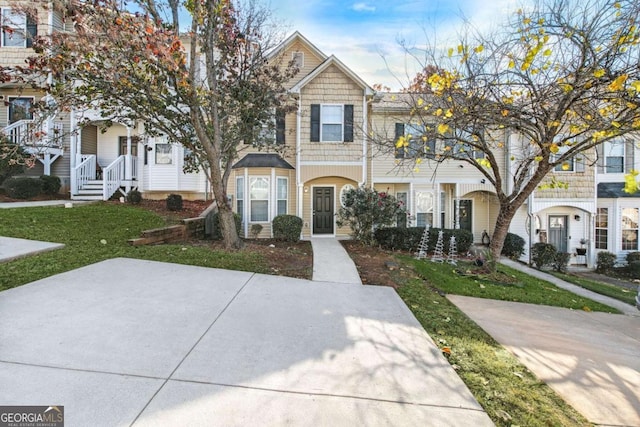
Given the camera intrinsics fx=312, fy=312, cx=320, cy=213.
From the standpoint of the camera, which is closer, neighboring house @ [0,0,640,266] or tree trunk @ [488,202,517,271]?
tree trunk @ [488,202,517,271]

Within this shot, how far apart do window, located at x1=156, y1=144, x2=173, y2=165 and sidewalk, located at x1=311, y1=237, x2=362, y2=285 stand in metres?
7.80

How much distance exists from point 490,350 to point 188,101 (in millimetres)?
7615

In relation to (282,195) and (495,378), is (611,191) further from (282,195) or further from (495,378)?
(495,378)

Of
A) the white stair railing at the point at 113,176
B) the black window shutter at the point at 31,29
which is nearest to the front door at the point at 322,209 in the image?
the white stair railing at the point at 113,176

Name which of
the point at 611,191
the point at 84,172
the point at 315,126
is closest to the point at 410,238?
the point at 315,126

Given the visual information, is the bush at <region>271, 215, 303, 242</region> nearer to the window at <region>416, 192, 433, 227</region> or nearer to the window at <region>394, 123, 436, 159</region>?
the window at <region>394, 123, 436, 159</region>

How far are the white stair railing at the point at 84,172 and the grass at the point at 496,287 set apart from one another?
13.8 m

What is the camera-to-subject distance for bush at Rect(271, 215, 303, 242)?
1170cm

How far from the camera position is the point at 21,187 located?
1205 cm

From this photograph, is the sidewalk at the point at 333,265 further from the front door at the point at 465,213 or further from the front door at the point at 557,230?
the front door at the point at 557,230

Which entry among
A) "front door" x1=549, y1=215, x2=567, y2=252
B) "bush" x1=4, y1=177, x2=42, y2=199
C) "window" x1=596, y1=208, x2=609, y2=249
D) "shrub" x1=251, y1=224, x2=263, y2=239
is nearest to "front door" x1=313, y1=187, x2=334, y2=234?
"shrub" x1=251, y1=224, x2=263, y2=239

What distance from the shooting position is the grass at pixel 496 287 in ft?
21.8

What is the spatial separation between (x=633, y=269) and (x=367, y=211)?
12.5 metres

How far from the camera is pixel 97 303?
4.35 m
